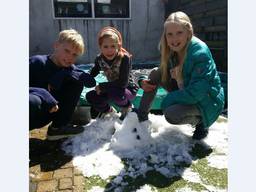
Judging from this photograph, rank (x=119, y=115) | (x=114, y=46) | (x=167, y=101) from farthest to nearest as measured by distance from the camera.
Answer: (x=119, y=115), (x=114, y=46), (x=167, y=101)

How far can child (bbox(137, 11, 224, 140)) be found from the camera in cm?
239

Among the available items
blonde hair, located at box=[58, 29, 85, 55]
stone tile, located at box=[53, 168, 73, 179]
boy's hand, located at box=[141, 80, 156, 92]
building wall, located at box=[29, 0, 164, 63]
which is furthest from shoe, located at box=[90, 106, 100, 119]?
building wall, located at box=[29, 0, 164, 63]

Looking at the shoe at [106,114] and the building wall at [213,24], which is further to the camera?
the building wall at [213,24]

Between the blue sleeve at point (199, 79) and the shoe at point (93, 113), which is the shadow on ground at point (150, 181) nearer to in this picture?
the blue sleeve at point (199, 79)

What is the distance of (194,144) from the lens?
8.77ft

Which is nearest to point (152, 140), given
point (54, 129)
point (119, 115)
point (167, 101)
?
point (167, 101)

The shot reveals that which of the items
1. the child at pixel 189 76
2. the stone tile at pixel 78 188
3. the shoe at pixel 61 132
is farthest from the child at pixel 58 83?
the child at pixel 189 76

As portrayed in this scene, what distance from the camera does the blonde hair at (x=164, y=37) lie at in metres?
2.44

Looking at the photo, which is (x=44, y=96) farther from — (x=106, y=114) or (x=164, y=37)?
(x=164, y=37)

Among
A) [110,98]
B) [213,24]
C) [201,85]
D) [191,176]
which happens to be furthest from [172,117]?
[213,24]

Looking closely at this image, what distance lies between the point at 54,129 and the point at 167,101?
1.12 m

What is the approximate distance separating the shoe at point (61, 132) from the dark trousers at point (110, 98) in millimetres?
443

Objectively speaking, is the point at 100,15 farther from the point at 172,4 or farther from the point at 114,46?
the point at 114,46

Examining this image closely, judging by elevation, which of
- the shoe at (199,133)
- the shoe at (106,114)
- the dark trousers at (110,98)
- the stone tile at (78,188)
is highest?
the dark trousers at (110,98)
